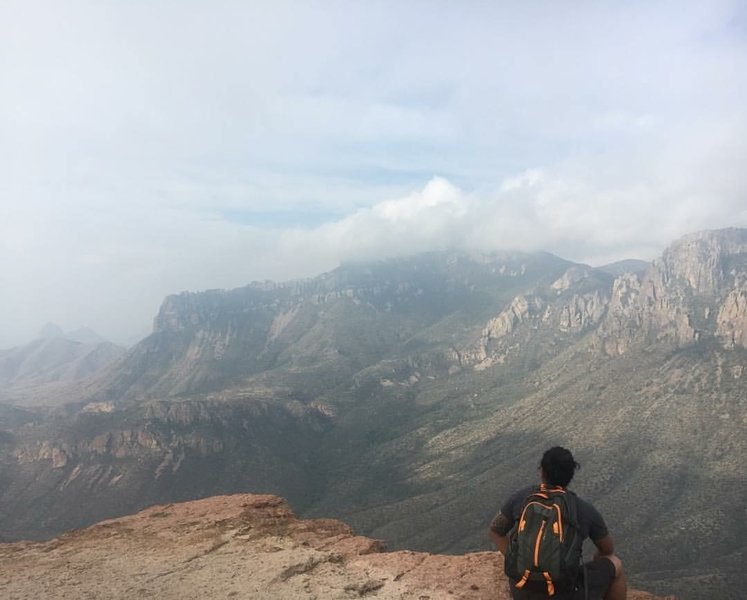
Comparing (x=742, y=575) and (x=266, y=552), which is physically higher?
(x=266, y=552)

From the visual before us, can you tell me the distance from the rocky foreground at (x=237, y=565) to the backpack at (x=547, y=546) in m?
5.25

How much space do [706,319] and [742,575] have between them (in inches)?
5270

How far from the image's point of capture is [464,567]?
51.4ft

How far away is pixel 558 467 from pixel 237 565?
11.9 meters

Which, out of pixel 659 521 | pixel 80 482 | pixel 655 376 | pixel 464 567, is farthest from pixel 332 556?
pixel 655 376

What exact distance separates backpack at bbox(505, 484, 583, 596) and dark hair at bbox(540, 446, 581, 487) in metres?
0.27

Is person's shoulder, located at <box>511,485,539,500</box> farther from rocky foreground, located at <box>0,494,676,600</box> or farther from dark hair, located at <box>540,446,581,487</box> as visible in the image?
rocky foreground, located at <box>0,494,676,600</box>

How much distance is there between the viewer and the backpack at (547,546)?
889cm

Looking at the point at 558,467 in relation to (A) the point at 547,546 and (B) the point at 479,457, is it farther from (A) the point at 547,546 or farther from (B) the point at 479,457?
(B) the point at 479,457

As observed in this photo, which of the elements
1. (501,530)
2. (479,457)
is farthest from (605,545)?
(479,457)

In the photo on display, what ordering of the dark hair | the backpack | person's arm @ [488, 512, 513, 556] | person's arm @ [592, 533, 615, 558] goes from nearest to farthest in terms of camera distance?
the backpack < the dark hair < person's arm @ [592, 533, 615, 558] < person's arm @ [488, 512, 513, 556]

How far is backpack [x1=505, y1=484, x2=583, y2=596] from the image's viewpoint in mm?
8891

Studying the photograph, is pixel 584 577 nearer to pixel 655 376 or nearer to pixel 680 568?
pixel 680 568

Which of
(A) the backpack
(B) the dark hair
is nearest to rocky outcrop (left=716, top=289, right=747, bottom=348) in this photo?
(B) the dark hair
